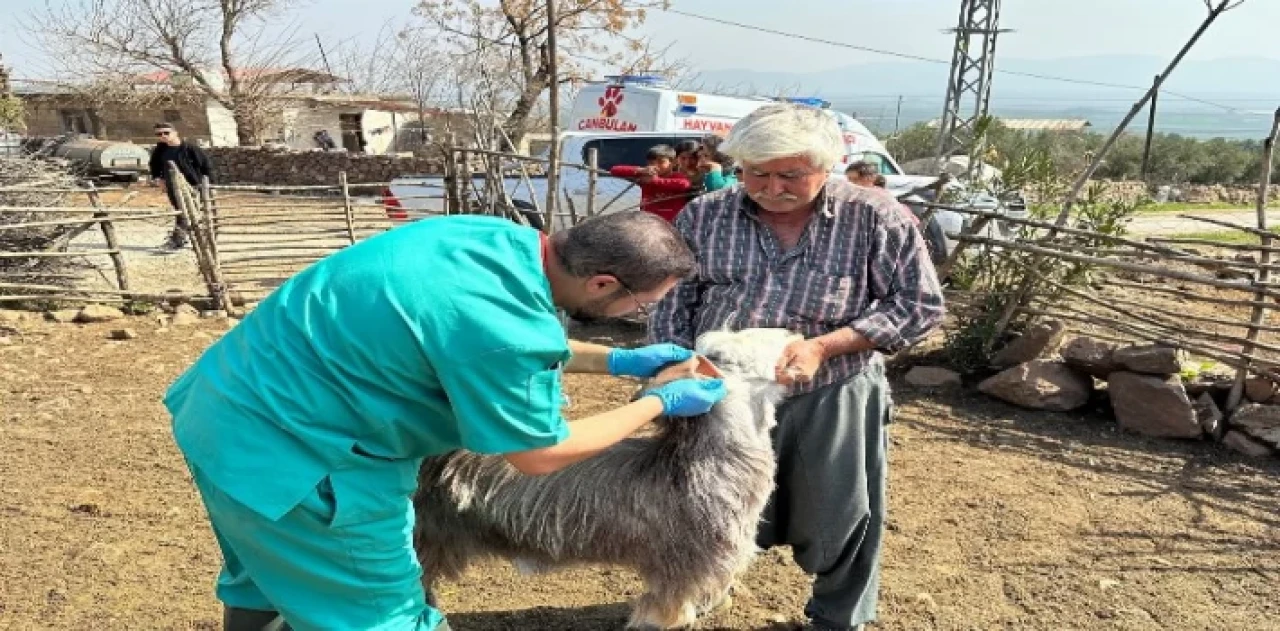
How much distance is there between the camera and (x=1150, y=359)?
518 cm

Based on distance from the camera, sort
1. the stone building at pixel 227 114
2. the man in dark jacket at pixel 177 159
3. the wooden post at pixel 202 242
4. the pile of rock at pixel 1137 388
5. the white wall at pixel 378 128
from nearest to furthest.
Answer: the pile of rock at pixel 1137 388, the wooden post at pixel 202 242, the man in dark jacket at pixel 177 159, the stone building at pixel 227 114, the white wall at pixel 378 128

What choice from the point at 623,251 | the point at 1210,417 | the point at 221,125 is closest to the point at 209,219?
the point at 623,251

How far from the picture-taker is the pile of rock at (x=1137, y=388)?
16.0ft

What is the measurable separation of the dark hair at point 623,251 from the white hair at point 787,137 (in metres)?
0.59

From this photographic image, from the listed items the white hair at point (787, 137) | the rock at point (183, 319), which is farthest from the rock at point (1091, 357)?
the rock at point (183, 319)

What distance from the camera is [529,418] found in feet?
5.11

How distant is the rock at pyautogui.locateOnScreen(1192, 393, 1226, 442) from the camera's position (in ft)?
16.2

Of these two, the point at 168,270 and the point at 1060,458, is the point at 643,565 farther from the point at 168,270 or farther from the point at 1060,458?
the point at 168,270

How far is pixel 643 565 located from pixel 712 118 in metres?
8.60

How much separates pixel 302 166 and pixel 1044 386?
62.1 feet

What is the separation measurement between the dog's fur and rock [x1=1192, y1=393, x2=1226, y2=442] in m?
3.68

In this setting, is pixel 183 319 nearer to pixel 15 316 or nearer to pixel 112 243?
pixel 15 316

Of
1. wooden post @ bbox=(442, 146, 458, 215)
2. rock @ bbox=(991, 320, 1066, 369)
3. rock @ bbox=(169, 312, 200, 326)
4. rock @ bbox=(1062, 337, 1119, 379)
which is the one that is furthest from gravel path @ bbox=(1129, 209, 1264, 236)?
rock @ bbox=(169, 312, 200, 326)

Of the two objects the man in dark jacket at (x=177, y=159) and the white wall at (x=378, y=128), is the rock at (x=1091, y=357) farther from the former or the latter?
the white wall at (x=378, y=128)
